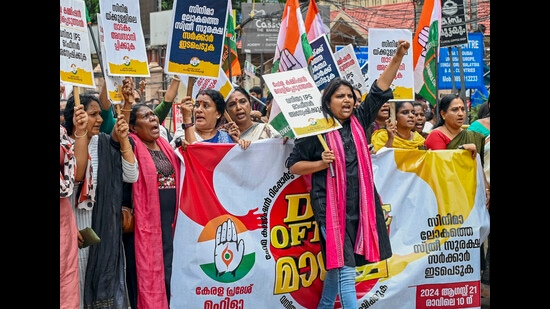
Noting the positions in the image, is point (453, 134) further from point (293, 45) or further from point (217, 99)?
point (217, 99)

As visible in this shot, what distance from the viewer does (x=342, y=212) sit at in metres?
6.09

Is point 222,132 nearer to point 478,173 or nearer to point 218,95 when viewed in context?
point 218,95

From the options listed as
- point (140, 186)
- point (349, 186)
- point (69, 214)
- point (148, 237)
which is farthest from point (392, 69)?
point (69, 214)

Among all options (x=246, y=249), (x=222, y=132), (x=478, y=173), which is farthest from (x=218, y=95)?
(x=478, y=173)

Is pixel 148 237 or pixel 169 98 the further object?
pixel 169 98

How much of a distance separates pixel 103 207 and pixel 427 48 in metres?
4.32

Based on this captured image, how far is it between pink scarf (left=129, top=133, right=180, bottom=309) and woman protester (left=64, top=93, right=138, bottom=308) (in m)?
0.12

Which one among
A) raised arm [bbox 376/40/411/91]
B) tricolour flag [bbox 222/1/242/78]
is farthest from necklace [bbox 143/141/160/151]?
tricolour flag [bbox 222/1/242/78]

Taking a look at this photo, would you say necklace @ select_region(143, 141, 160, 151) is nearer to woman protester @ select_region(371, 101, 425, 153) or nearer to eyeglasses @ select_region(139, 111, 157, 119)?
eyeglasses @ select_region(139, 111, 157, 119)

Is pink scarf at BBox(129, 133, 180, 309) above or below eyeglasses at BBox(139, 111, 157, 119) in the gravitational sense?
below

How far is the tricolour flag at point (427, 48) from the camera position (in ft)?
29.1

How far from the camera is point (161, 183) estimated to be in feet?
20.8

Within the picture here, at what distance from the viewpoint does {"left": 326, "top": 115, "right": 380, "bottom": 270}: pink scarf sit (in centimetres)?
605

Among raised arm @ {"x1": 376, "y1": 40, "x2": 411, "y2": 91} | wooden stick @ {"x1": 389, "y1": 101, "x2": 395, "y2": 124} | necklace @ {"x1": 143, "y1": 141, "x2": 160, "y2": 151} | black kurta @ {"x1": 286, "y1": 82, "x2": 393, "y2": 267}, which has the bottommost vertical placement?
black kurta @ {"x1": 286, "y1": 82, "x2": 393, "y2": 267}
